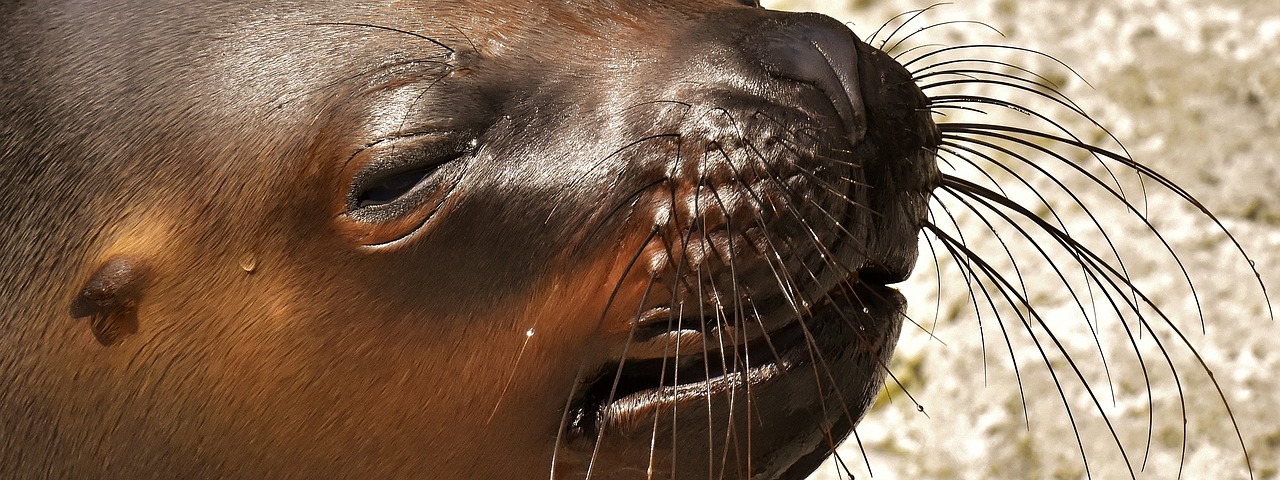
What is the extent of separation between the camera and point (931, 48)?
4648 millimetres

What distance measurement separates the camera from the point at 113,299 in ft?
7.14

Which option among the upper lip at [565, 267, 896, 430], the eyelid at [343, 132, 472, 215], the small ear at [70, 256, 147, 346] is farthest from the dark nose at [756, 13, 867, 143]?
the small ear at [70, 256, 147, 346]

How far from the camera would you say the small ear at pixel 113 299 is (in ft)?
7.13

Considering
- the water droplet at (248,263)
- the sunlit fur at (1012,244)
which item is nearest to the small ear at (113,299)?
the water droplet at (248,263)

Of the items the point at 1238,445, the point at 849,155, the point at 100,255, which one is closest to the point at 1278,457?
the point at 1238,445

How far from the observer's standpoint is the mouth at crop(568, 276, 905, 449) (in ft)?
7.05

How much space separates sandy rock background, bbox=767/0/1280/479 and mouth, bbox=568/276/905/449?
1.42m

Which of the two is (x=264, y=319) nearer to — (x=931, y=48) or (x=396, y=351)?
(x=396, y=351)

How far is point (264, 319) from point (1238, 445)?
2568 millimetres

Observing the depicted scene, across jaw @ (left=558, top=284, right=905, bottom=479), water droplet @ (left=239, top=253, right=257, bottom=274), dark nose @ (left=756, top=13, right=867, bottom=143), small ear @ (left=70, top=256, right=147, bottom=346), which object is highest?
dark nose @ (left=756, top=13, right=867, bottom=143)

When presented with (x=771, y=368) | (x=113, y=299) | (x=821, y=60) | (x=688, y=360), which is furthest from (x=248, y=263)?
(x=821, y=60)

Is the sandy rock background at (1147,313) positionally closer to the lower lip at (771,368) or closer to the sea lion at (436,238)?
the lower lip at (771,368)

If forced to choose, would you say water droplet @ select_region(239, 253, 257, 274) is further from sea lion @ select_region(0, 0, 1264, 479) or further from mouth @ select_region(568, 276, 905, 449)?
mouth @ select_region(568, 276, 905, 449)

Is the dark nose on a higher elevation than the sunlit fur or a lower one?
higher
